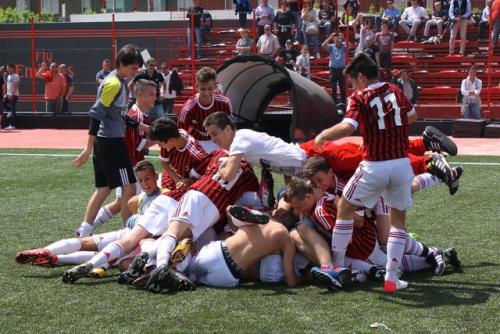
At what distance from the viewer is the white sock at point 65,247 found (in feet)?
25.5

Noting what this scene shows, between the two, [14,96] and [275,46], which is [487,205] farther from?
[14,96]

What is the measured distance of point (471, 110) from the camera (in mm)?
21141

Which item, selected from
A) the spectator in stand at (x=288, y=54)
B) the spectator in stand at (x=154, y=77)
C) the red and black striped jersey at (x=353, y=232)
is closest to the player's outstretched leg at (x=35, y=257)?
the red and black striped jersey at (x=353, y=232)

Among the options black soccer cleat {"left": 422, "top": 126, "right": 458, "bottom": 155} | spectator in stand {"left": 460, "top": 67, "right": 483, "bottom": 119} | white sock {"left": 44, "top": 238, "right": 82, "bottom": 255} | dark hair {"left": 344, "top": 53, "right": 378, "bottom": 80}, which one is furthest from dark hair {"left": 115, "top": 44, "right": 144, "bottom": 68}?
spectator in stand {"left": 460, "top": 67, "right": 483, "bottom": 119}

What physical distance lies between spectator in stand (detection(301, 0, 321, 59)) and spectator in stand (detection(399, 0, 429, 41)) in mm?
2371

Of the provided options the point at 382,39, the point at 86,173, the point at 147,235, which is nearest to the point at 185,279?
the point at 147,235

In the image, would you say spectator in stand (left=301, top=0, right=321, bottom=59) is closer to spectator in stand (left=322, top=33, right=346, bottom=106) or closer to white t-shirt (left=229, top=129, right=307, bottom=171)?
spectator in stand (left=322, top=33, right=346, bottom=106)

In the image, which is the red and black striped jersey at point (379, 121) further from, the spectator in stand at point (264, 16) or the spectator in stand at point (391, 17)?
the spectator in stand at point (391, 17)

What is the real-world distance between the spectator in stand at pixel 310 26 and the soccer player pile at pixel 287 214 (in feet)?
55.1

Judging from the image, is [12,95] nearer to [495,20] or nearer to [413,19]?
[413,19]

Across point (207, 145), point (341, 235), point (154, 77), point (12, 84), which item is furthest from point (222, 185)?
point (12, 84)

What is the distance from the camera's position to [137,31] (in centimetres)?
2722

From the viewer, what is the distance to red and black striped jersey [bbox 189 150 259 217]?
291 inches

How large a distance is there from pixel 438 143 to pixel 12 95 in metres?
18.3
